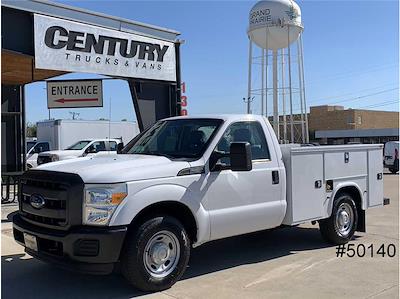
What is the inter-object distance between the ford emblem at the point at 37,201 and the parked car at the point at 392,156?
932 inches

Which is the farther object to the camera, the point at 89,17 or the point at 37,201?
the point at 89,17

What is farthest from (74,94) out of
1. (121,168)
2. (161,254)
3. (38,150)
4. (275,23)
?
(275,23)

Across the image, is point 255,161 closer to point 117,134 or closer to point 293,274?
point 293,274

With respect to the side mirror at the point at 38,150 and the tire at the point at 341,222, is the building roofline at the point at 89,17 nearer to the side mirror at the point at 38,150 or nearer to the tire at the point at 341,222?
the tire at the point at 341,222

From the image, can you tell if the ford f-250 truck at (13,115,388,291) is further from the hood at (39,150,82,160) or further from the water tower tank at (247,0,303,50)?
the water tower tank at (247,0,303,50)

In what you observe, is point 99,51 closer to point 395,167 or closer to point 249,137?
point 249,137

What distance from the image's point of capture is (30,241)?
18.1ft

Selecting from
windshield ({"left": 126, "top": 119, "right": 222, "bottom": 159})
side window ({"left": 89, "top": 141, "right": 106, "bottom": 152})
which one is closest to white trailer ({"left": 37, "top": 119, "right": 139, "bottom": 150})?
side window ({"left": 89, "top": 141, "right": 106, "bottom": 152})

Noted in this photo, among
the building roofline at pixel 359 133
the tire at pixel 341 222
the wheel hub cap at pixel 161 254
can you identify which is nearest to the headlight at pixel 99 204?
the wheel hub cap at pixel 161 254

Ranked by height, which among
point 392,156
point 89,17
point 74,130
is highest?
point 89,17

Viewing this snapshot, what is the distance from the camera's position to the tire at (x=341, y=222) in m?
7.54

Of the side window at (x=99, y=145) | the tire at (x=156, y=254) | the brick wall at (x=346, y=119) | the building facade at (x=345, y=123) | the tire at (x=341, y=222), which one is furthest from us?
the brick wall at (x=346, y=119)

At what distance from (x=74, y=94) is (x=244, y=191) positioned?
26.5 feet

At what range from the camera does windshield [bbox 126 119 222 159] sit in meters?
6.07
